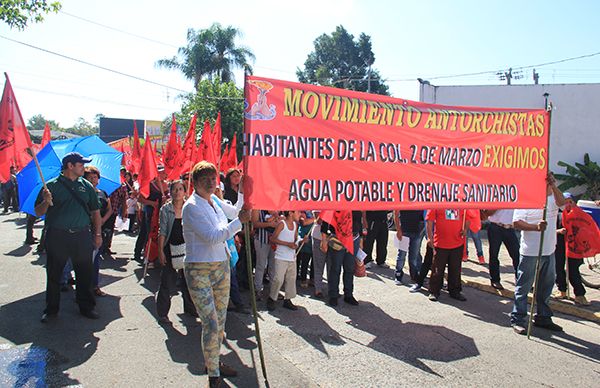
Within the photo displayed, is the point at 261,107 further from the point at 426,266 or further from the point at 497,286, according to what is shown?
the point at 497,286

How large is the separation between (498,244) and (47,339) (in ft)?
22.3

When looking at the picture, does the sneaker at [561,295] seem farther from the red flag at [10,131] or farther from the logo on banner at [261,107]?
the red flag at [10,131]

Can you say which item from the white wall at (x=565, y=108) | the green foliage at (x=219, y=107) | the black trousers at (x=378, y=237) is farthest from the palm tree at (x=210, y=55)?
the black trousers at (x=378, y=237)

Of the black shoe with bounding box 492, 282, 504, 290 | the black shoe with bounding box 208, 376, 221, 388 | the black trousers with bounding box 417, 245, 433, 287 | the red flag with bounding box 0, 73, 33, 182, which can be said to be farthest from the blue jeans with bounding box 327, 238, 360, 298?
the red flag with bounding box 0, 73, 33, 182

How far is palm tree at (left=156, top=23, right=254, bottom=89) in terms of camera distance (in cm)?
3453

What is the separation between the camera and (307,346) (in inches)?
202

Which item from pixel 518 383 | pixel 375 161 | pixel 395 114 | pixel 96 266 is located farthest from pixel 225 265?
pixel 96 266

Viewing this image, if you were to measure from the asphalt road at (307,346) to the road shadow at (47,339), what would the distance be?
0.04 feet

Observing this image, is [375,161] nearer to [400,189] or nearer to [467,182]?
[400,189]

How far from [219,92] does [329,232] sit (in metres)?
23.5

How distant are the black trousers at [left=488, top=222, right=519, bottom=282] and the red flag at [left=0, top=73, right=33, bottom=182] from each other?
23.1 ft

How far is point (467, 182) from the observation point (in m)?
5.40

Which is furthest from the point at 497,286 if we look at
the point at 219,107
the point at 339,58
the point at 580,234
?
the point at 339,58

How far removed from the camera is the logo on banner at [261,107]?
4.10m
